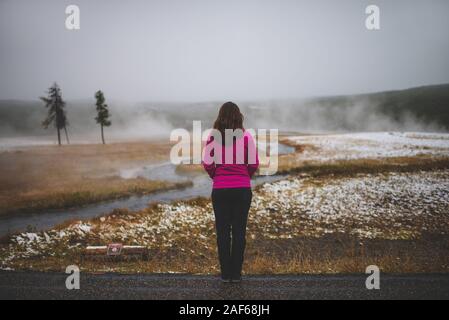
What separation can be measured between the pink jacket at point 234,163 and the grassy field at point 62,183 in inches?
802

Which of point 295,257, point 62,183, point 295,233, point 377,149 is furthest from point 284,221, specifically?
point 377,149

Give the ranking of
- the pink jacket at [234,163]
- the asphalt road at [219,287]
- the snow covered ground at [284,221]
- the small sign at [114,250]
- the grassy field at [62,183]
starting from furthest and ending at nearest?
the grassy field at [62,183] → the snow covered ground at [284,221] → the small sign at [114,250] → the pink jacket at [234,163] → the asphalt road at [219,287]

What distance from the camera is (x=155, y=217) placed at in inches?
721

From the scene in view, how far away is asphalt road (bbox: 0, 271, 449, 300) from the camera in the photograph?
18.5ft

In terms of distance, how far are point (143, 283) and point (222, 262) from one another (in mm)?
1615

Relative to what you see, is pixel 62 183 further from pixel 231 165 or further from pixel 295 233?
pixel 231 165

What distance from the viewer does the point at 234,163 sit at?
580 centimetres

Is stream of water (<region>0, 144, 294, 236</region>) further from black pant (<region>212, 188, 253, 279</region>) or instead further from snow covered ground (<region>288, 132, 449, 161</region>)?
snow covered ground (<region>288, 132, 449, 161</region>)

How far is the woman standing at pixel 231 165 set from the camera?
19.1 feet

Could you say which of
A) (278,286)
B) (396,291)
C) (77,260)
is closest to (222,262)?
(278,286)

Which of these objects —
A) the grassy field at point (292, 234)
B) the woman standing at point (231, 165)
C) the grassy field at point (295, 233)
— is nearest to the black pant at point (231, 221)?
the woman standing at point (231, 165)

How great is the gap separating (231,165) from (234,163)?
0.21ft

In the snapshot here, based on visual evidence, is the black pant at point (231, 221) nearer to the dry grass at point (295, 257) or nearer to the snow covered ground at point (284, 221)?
the dry grass at point (295, 257)
